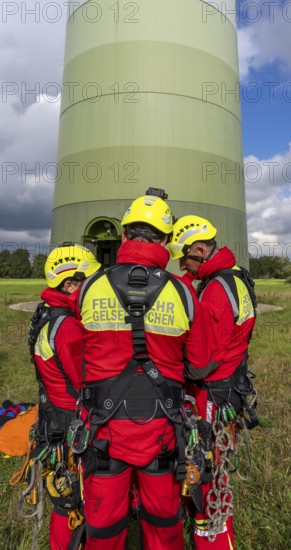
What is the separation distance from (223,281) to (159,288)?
977 mm

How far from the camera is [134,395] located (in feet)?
7.72

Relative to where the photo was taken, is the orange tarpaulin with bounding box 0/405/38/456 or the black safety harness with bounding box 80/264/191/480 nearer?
the black safety harness with bounding box 80/264/191/480

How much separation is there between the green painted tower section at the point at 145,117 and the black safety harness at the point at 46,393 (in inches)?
306

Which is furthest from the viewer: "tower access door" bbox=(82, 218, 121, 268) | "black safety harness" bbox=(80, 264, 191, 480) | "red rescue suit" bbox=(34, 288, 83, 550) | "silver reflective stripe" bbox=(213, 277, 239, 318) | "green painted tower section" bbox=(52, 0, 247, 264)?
"tower access door" bbox=(82, 218, 121, 268)

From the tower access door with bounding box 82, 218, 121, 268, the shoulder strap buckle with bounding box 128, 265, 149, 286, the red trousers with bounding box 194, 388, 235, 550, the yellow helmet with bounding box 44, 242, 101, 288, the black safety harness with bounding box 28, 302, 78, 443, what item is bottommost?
the red trousers with bounding box 194, 388, 235, 550

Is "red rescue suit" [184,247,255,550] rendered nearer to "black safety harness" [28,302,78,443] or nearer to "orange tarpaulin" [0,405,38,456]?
"black safety harness" [28,302,78,443]

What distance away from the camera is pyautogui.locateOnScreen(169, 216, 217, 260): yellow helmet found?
11.1ft

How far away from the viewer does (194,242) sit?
11.1ft

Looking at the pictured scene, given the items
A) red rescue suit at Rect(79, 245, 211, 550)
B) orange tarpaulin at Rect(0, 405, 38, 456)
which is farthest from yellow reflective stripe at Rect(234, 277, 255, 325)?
orange tarpaulin at Rect(0, 405, 38, 456)

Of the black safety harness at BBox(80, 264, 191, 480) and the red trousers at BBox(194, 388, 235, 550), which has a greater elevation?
the black safety harness at BBox(80, 264, 191, 480)

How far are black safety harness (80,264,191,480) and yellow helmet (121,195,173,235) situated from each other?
399 mm

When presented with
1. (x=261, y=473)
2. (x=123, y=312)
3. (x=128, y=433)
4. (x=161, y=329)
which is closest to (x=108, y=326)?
(x=123, y=312)

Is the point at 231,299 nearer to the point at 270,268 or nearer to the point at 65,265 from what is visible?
the point at 65,265

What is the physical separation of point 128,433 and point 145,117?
9826mm
